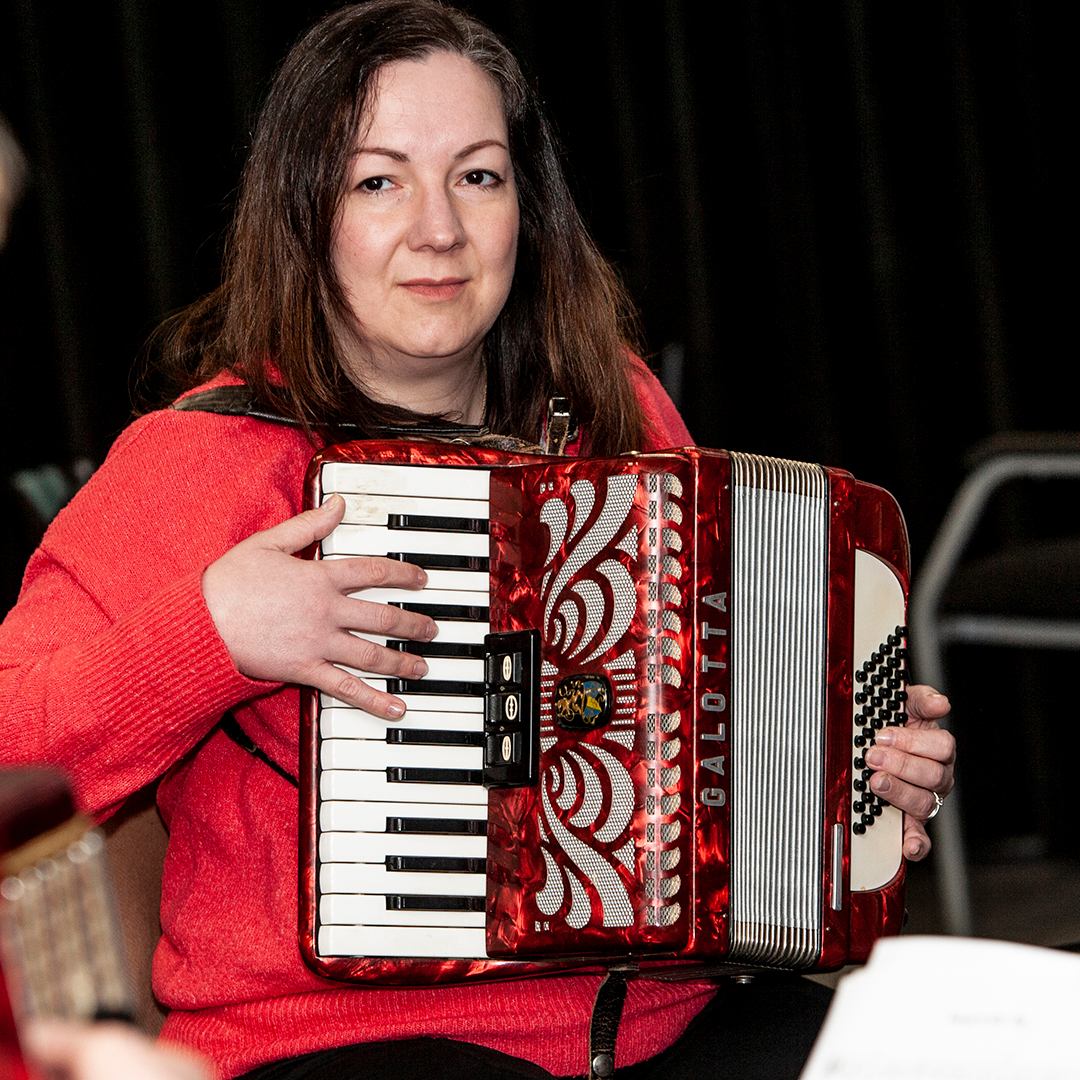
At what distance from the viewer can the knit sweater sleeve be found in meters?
1.21

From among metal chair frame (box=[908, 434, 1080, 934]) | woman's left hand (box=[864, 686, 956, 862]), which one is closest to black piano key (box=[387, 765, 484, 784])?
woman's left hand (box=[864, 686, 956, 862])

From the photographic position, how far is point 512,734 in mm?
1220

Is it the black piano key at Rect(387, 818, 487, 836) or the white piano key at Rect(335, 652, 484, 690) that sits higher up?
the white piano key at Rect(335, 652, 484, 690)

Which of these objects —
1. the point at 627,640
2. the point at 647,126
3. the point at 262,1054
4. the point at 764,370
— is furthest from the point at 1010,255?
the point at 262,1054

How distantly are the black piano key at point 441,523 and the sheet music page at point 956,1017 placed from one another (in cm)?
63

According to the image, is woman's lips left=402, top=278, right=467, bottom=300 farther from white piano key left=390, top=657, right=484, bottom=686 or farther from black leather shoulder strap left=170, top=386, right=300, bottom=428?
white piano key left=390, top=657, right=484, bottom=686

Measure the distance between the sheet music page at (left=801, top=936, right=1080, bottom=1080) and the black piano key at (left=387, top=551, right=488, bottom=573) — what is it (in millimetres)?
623

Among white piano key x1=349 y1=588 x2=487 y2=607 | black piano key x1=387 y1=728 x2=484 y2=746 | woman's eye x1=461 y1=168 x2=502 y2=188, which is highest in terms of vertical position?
woman's eye x1=461 y1=168 x2=502 y2=188

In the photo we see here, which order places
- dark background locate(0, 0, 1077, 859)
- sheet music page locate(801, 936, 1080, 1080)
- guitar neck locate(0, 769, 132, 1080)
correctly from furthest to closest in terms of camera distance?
dark background locate(0, 0, 1077, 859)
sheet music page locate(801, 936, 1080, 1080)
guitar neck locate(0, 769, 132, 1080)

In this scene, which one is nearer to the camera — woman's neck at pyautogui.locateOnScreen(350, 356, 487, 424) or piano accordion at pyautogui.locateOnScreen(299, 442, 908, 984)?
piano accordion at pyautogui.locateOnScreen(299, 442, 908, 984)

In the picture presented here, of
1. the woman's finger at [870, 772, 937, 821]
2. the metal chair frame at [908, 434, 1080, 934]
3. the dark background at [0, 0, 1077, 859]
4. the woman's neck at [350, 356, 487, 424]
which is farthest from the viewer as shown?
the dark background at [0, 0, 1077, 859]

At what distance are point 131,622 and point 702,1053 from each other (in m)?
0.60

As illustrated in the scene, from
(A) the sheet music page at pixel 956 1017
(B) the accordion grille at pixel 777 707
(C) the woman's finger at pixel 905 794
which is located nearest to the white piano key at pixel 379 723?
(B) the accordion grille at pixel 777 707

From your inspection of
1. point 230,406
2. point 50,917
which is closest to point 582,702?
point 230,406
